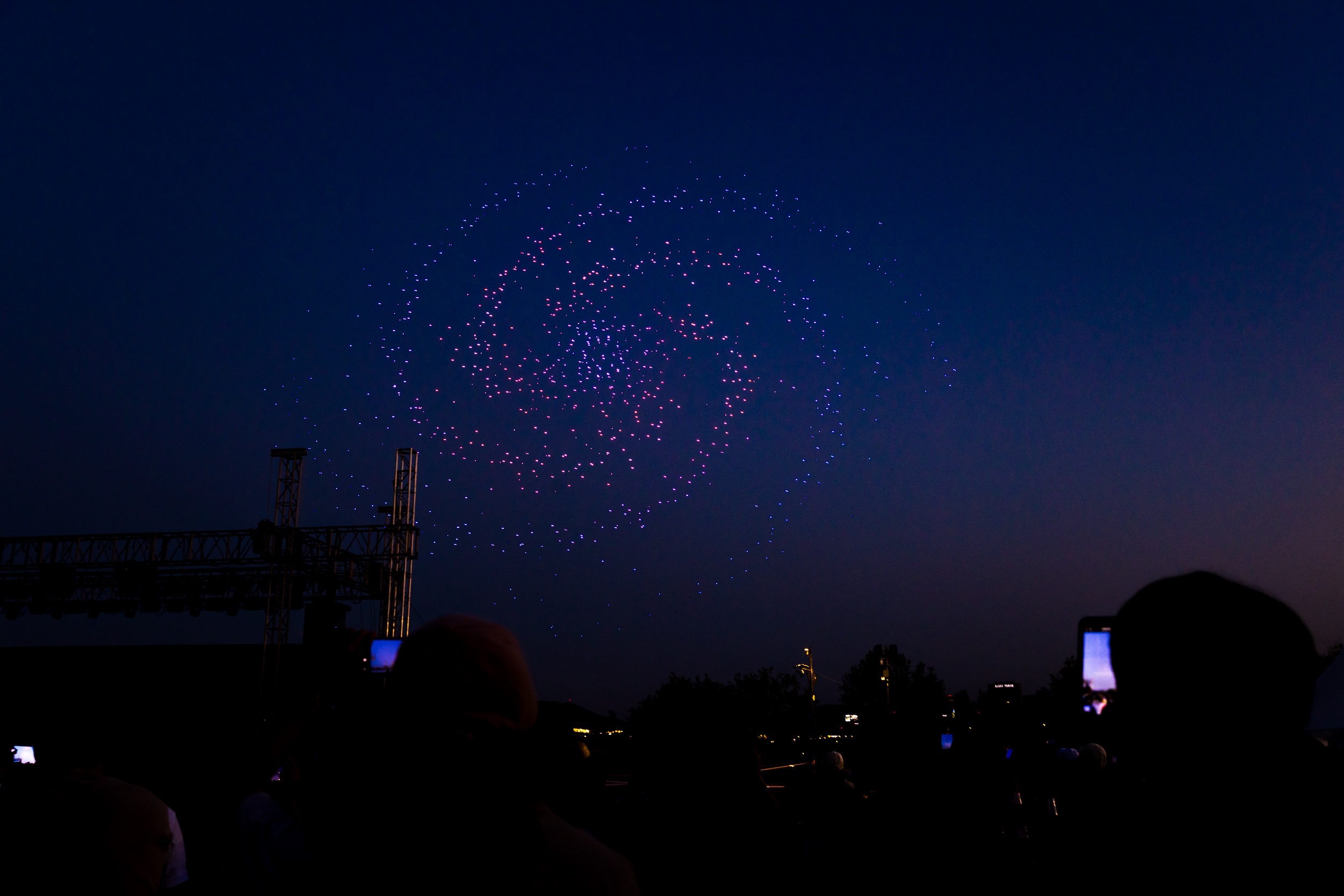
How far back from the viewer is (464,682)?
1568mm

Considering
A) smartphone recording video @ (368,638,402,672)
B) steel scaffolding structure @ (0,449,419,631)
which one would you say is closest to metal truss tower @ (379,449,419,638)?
steel scaffolding structure @ (0,449,419,631)

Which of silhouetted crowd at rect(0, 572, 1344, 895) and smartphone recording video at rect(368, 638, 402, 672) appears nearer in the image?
silhouetted crowd at rect(0, 572, 1344, 895)

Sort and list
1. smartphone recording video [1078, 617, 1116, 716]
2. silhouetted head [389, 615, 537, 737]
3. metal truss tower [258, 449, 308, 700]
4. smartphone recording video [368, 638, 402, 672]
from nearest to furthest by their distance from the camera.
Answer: silhouetted head [389, 615, 537, 737]
smartphone recording video [1078, 617, 1116, 716]
smartphone recording video [368, 638, 402, 672]
metal truss tower [258, 449, 308, 700]

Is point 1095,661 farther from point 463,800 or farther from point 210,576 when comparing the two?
point 210,576

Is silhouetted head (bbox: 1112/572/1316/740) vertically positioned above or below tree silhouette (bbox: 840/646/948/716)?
above

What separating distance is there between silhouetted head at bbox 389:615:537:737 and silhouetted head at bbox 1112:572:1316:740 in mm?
1122

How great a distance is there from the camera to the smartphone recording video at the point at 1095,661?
8.52ft

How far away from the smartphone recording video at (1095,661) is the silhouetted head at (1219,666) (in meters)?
0.97

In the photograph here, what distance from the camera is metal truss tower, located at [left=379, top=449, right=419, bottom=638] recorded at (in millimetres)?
27828

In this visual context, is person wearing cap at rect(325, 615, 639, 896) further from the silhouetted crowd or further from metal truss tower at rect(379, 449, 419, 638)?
metal truss tower at rect(379, 449, 419, 638)

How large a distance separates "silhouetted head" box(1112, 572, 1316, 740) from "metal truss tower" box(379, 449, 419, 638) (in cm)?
2804

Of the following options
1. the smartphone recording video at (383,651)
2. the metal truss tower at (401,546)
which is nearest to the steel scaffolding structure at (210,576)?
the metal truss tower at (401,546)

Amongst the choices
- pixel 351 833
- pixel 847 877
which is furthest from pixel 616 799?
pixel 351 833

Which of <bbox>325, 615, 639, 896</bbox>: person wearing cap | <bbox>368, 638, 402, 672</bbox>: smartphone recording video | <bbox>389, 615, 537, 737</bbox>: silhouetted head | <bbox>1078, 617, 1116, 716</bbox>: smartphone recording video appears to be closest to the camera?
<bbox>325, 615, 639, 896</bbox>: person wearing cap
